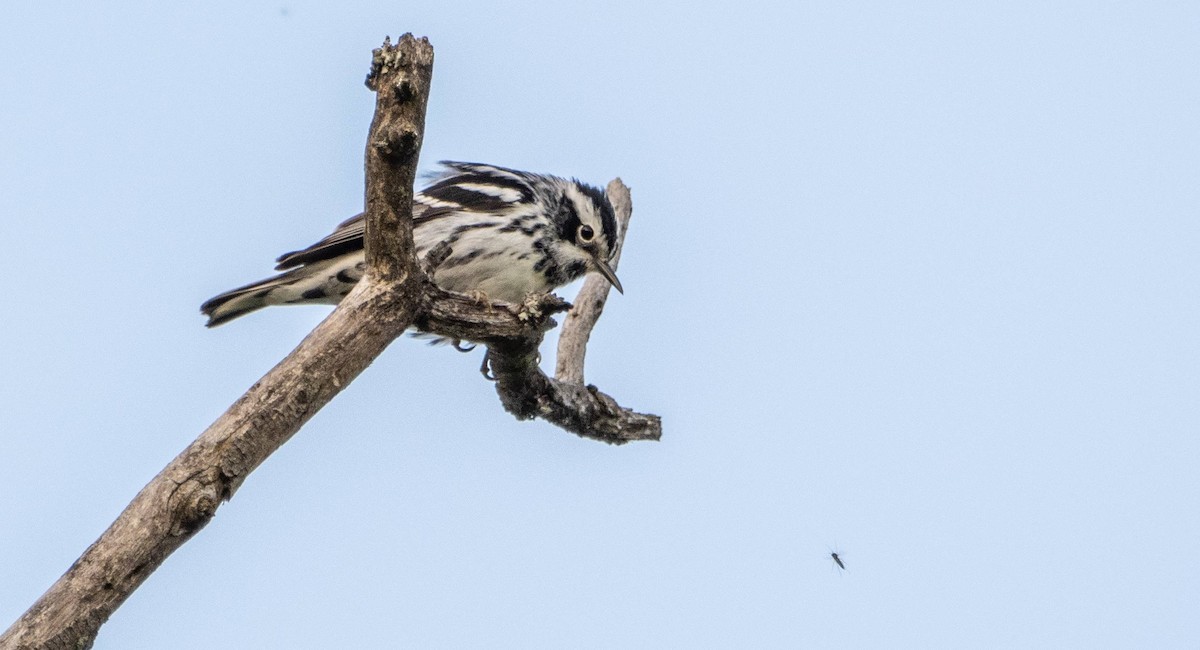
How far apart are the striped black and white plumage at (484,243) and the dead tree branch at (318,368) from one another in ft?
5.16

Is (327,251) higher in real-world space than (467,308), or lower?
higher

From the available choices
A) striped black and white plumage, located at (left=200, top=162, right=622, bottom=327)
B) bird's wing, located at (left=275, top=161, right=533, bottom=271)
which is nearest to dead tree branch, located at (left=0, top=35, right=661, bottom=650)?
striped black and white plumage, located at (left=200, top=162, right=622, bottom=327)

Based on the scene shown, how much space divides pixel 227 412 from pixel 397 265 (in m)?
1.03

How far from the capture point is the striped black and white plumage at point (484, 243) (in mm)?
7895

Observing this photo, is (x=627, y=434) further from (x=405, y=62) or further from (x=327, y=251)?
(x=405, y=62)

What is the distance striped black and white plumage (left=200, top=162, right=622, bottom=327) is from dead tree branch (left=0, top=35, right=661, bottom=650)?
157 centimetres

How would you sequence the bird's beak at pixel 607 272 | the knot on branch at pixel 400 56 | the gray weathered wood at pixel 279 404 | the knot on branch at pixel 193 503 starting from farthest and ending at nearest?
1. the bird's beak at pixel 607 272
2. the knot on branch at pixel 400 56
3. the knot on branch at pixel 193 503
4. the gray weathered wood at pixel 279 404

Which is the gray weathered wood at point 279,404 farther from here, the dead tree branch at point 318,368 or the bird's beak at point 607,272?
the bird's beak at point 607,272

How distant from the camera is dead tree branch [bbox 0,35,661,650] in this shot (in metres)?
4.54

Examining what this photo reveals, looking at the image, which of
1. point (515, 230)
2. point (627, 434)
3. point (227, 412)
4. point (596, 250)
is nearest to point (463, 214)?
point (515, 230)

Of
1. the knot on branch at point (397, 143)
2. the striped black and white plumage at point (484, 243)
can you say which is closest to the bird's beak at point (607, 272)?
the striped black and white plumage at point (484, 243)

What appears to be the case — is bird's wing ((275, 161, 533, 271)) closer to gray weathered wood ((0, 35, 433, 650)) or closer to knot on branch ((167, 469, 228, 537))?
gray weathered wood ((0, 35, 433, 650))

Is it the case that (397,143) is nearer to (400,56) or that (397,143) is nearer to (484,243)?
(400,56)

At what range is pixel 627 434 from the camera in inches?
310
